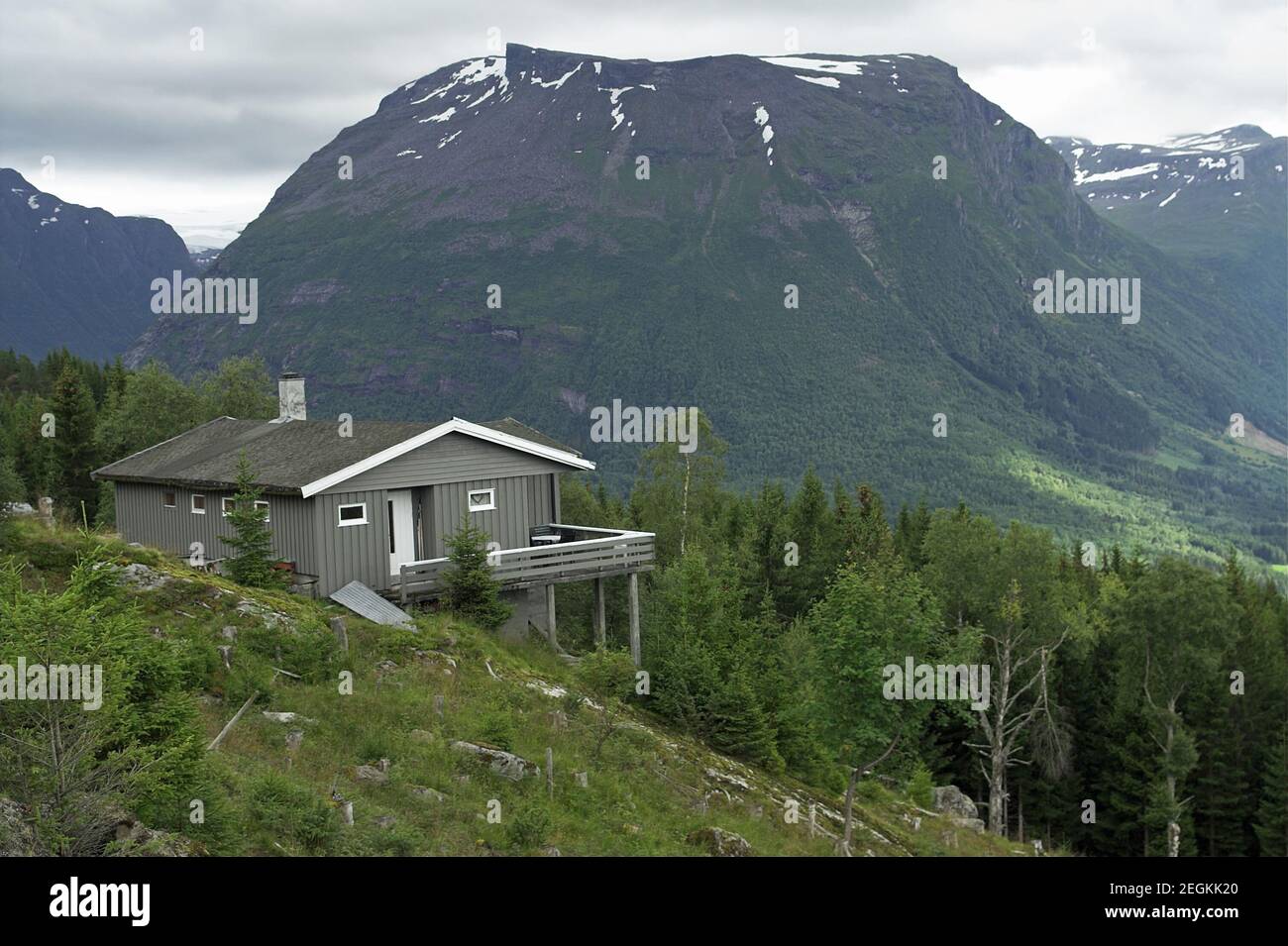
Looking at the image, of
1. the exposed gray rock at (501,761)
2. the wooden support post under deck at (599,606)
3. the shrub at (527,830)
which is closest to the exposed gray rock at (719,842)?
the exposed gray rock at (501,761)

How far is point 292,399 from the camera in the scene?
36812mm

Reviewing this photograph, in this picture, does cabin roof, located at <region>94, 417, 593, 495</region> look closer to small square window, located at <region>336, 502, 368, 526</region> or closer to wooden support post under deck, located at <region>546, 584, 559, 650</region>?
small square window, located at <region>336, 502, 368, 526</region>

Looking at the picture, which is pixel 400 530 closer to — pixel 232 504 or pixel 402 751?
pixel 232 504

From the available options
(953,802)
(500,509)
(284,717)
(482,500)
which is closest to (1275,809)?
(953,802)

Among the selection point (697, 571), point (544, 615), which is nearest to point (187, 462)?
point (544, 615)

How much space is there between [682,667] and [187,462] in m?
17.5

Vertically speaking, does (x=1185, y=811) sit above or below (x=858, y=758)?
below

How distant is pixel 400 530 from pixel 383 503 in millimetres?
1016

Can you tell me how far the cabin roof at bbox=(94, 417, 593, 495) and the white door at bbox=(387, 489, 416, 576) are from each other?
1480mm

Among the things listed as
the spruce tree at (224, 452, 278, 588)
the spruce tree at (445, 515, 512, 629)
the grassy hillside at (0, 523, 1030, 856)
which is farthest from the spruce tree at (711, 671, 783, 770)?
the spruce tree at (224, 452, 278, 588)

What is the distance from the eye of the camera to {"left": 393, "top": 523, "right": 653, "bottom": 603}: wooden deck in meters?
29.7

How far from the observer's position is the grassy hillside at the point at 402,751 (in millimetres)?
14203

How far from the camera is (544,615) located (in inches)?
1283
